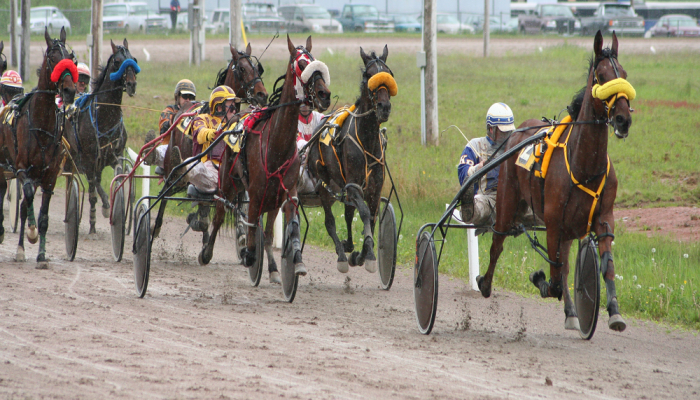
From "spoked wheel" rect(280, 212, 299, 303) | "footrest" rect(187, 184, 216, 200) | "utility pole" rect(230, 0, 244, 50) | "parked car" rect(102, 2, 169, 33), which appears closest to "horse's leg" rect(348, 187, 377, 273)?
"spoked wheel" rect(280, 212, 299, 303)

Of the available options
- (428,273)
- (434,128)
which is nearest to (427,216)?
(434,128)

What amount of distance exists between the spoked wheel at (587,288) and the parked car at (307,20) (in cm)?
3111

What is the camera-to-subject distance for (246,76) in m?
8.91

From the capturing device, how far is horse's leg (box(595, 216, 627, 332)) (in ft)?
16.5

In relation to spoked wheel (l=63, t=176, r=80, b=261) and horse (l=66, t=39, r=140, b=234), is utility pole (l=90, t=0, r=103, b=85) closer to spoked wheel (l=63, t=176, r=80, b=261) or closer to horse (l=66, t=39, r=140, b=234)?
horse (l=66, t=39, r=140, b=234)

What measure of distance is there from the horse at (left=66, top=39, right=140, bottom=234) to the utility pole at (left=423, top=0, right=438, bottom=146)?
5.30m

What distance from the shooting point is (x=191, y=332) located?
592 centimetres

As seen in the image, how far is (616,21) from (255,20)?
16105 millimetres

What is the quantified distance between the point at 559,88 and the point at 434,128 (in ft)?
23.9

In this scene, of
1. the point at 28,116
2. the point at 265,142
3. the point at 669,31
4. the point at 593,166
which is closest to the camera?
the point at 593,166

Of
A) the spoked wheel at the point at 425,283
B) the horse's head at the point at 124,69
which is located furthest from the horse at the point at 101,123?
the spoked wheel at the point at 425,283

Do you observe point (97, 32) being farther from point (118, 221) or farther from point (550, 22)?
point (550, 22)

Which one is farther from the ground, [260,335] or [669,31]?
[669,31]

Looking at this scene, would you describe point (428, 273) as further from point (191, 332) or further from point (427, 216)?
point (427, 216)
